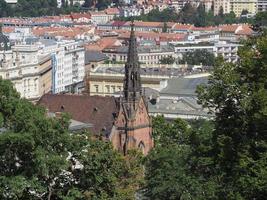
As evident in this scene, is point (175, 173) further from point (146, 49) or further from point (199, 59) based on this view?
point (146, 49)

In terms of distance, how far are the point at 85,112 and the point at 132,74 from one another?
4025 millimetres

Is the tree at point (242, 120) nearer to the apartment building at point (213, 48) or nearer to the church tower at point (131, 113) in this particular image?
the church tower at point (131, 113)

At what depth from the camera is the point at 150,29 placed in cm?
17938

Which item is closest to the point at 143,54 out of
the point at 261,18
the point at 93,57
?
the point at 93,57

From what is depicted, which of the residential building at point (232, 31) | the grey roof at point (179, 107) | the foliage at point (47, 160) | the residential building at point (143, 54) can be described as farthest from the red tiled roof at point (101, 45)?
the foliage at point (47, 160)

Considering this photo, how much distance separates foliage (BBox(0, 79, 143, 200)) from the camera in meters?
29.3

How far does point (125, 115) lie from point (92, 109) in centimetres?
248

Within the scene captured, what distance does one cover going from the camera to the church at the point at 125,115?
5747 cm

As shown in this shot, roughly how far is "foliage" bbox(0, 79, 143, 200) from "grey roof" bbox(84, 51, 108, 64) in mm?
95827

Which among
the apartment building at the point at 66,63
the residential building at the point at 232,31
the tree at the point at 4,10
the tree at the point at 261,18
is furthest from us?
the tree at the point at 4,10

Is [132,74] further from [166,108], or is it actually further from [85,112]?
[166,108]

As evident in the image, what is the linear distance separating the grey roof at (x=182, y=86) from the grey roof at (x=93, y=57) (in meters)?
38.7

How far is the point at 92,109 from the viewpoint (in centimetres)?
5900

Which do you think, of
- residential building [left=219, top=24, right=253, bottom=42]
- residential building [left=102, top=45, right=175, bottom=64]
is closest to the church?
residential building [left=102, top=45, right=175, bottom=64]
